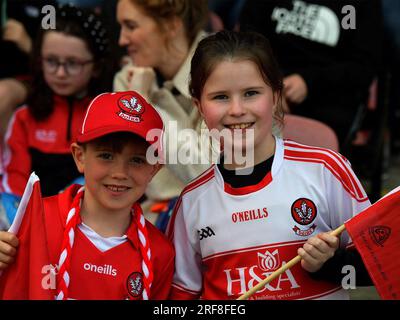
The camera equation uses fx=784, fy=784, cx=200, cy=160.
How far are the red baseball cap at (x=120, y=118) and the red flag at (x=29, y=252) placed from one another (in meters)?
0.25

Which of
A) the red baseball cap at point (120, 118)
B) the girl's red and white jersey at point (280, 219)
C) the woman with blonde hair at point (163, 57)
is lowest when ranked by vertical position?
the girl's red and white jersey at point (280, 219)

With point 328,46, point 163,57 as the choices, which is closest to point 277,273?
point 163,57

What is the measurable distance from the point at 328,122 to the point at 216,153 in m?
1.01

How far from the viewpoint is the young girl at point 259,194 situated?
247cm

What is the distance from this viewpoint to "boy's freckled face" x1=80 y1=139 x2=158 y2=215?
2479 mm

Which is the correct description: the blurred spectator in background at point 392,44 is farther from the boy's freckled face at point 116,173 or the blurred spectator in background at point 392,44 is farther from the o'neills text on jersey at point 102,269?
the o'neills text on jersey at point 102,269

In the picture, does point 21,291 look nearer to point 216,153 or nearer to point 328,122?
point 216,153

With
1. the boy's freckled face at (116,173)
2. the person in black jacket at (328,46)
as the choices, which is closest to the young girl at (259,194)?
the boy's freckled face at (116,173)

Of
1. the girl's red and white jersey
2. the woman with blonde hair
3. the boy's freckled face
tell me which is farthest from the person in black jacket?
the boy's freckled face

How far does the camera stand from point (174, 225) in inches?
105

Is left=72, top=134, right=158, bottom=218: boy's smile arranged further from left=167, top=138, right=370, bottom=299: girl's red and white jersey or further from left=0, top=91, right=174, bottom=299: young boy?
left=167, top=138, right=370, bottom=299: girl's red and white jersey

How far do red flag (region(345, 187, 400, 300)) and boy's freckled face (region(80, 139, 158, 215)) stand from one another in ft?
2.23
